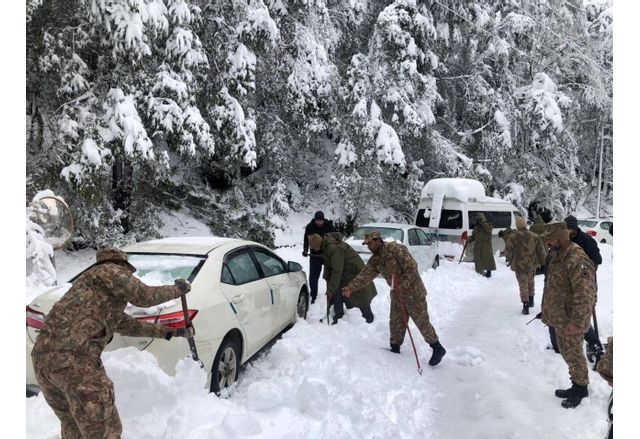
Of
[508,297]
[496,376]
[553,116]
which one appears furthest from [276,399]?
[553,116]

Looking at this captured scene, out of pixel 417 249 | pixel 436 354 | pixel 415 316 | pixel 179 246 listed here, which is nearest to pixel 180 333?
pixel 179 246

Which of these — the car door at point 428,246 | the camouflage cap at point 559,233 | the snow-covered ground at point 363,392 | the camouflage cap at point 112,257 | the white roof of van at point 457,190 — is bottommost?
the snow-covered ground at point 363,392

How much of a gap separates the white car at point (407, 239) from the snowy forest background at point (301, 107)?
3.11 m

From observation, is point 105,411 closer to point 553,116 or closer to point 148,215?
point 148,215

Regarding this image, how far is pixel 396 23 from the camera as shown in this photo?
601 inches

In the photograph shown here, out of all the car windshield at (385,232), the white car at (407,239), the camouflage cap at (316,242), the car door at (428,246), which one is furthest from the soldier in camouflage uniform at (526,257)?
the camouflage cap at (316,242)

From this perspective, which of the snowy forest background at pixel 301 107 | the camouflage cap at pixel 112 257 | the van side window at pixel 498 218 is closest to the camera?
the camouflage cap at pixel 112 257

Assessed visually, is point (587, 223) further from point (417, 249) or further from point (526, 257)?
point (526, 257)

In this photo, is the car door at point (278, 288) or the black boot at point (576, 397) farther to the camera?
the car door at point (278, 288)

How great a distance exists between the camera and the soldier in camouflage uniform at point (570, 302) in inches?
162

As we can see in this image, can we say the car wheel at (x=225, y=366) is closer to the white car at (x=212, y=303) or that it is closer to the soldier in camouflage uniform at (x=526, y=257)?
the white car at (x=212, y=303)

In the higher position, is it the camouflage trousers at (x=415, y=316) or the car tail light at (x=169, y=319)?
the car tail light at (x=169, y=319)

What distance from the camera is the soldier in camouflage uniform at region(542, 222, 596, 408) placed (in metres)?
4.11

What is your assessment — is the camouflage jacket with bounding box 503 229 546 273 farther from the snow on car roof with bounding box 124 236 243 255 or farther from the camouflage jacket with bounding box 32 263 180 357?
the camouflage jacket with bounding box 32 263 180 357
